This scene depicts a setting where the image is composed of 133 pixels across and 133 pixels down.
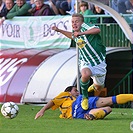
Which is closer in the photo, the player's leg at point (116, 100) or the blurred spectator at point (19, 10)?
the player's leg at point (116, 100)

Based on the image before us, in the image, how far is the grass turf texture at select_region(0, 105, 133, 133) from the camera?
1086 cm

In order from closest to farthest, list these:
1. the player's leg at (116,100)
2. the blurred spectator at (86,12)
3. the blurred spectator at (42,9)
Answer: the player's leg at (116,100) → the blurred spectator at (86,12) → the blurred spectator at (42,9)

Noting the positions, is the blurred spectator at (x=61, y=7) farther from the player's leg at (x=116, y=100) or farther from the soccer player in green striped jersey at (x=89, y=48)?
the player's leg at (x=116, y=100)

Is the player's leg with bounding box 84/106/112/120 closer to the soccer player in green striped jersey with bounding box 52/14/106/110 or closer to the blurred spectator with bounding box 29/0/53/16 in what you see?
the soccer player in green striped jersey with bounding box 52/14/106/110

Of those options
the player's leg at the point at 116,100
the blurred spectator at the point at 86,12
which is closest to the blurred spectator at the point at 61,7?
the blurred spectator at the point at 86,12

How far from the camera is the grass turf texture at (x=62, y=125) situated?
35.6 ft

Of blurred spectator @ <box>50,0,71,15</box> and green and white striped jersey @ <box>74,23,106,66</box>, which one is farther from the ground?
green and white striped jersey @ <box>74,23,106,66</box>

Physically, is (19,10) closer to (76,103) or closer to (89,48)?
(89,48)


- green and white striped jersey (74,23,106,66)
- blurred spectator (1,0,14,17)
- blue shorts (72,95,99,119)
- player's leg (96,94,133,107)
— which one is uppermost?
green and white striped jersey (74,23,106,66)

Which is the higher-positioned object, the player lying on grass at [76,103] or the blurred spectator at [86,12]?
the blurred spectator at [86,12]

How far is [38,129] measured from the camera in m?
11.1

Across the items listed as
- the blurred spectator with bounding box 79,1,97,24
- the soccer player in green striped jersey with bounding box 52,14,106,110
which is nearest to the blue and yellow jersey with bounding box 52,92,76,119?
the soccer player in green striped jersey with bounding box 52,14,106,110

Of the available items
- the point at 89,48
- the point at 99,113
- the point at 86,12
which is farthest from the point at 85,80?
the point at 86,12

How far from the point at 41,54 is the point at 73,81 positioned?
6.69 feet
